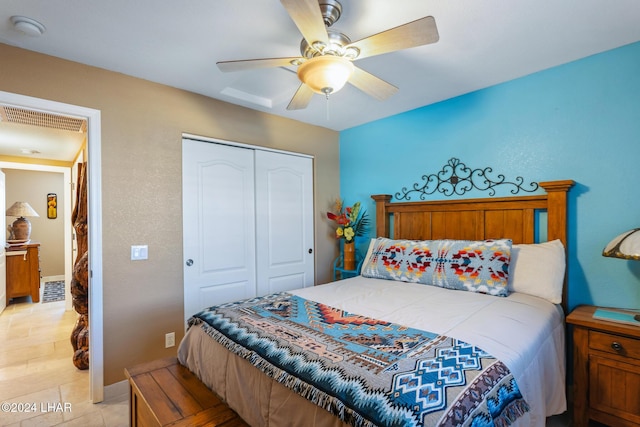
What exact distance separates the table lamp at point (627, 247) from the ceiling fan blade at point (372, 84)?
1.53m

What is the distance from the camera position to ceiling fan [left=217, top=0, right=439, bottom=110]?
4.23ft

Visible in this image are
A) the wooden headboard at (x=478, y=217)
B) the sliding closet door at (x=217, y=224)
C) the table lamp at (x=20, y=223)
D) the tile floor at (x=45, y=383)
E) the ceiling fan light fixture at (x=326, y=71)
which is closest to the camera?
the ceiling fan light fixture at (x=326, y=71)

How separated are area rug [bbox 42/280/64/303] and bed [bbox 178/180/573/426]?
191 inches

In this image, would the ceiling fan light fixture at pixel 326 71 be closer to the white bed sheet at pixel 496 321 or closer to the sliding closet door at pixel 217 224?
the white bed sheet at pixel 496 321

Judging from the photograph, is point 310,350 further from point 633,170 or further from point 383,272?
point 633,170

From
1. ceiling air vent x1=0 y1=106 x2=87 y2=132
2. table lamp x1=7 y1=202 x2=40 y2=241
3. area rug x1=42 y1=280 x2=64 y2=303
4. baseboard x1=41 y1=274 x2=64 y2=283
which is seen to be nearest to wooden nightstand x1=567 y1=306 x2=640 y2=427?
ceiling air vent x1=0 y1=106 x2=87 y2=132

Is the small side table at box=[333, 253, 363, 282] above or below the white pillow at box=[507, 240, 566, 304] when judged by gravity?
below

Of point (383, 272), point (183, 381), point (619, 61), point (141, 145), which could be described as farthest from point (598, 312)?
point (141, 145)

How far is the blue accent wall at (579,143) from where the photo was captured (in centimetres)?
199

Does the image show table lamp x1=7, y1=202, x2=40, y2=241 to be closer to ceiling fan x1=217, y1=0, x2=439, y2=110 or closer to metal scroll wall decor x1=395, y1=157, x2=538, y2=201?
ceiling fan x1=217, y1=0, x2=439, y2=110

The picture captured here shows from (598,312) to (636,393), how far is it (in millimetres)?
438

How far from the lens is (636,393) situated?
163 centimetres

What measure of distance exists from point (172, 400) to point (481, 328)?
4.89 feet

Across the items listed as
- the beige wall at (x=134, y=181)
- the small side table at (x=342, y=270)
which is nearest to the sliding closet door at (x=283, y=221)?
the small side table at (x=342, y=270)
